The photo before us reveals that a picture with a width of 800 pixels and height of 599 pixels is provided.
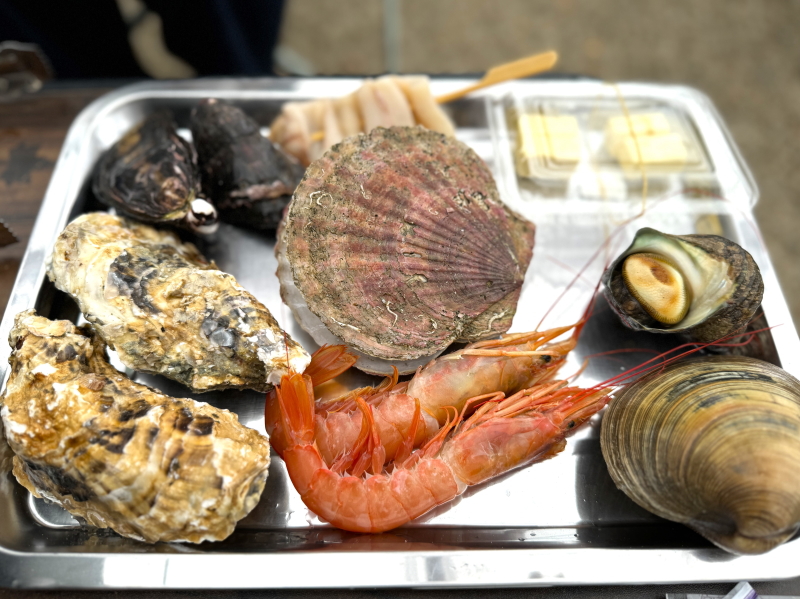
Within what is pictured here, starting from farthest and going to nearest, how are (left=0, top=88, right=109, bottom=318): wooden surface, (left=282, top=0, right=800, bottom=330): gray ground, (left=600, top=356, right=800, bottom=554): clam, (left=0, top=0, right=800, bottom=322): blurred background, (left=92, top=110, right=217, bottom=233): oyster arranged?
(left=282, top=0, right=800, bottom=330): gray ground < (left=0, top=0, right=800, bottom=322): blurred background < (left=0, top=88, right=109, bottom=318): wooden surface < (left=92, top=110, right=217, bottom=233): oyster < (left=600, top=356, right=800, bottom=554): clam

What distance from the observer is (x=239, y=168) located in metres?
1.20

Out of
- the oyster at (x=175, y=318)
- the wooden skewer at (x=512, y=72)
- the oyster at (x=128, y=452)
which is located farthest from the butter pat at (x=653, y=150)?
the oyster at (x=128, y=452)

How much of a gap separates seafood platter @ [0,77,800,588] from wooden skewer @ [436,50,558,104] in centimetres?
20

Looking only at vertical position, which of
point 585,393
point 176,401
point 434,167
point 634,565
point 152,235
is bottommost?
point 634,565

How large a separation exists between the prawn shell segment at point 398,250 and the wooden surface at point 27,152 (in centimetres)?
70

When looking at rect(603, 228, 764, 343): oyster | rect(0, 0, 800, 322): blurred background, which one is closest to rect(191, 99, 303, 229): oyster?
rect(603, 228, 764, 343): oyster

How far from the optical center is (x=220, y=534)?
88cm

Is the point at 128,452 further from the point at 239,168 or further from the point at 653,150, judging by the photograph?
the point at 653,150

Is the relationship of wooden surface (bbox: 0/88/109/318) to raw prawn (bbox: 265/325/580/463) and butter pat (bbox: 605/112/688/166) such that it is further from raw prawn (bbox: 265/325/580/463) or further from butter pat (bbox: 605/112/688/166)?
butter pat (bbox: 605/112/688/166)

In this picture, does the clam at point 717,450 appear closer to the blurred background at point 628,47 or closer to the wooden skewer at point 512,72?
the wooden skewer at point 512,72

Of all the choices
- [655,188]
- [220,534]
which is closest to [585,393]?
[655,188]

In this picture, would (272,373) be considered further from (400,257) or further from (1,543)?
(1,543)

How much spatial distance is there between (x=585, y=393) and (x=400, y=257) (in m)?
0.45

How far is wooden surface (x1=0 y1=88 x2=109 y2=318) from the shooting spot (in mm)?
1302
